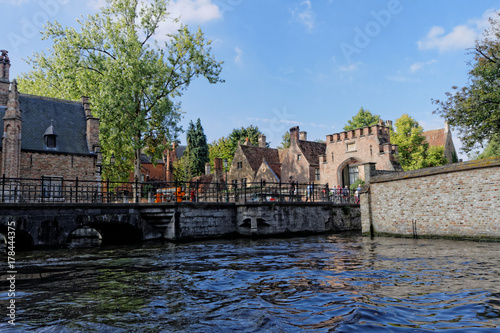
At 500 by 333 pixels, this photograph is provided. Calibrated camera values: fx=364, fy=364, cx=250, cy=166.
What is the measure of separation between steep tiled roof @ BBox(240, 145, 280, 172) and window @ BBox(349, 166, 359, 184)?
10.5 m

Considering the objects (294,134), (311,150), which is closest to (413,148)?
(311,150)

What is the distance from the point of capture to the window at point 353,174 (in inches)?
1391

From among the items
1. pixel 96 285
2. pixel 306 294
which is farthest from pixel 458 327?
pixel 96 285

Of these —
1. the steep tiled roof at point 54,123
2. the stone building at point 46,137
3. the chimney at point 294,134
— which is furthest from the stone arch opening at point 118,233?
the chimney at point 294,134

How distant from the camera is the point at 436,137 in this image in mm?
50219

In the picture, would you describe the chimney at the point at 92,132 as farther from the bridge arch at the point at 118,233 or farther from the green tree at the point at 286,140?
the green tree at the point at 286,140

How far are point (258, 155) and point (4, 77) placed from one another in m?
26.3

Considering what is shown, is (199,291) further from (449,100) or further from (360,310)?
(449,100)

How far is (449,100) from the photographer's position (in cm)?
2288

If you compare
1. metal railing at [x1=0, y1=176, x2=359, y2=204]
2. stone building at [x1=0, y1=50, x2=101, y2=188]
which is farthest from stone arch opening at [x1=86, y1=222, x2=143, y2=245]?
stone building at [x1=0, y1=50, x2=101, y2=188]

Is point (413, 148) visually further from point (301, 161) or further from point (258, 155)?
point (258, 155)

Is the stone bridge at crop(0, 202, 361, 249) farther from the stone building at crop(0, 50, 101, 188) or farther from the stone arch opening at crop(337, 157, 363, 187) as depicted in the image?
the stone arch opening at crop(337, 157, 363, 187)

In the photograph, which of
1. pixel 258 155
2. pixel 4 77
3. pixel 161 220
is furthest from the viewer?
pixel 258 155

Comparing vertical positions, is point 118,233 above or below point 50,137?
below
